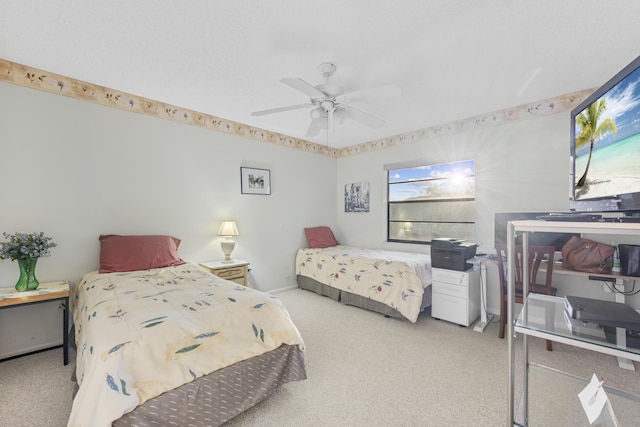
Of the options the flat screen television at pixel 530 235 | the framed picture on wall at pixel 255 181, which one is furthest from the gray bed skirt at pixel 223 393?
the framed picture on wall at pixel 255 181

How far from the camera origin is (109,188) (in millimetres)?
2795

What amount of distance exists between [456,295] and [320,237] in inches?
91.6

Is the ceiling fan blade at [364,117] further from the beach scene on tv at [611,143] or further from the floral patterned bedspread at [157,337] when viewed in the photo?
the floral patterned bedspread at [157,337]

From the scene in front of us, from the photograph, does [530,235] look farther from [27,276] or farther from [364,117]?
[27,276]

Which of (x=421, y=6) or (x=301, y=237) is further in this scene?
(x=301, y=237)

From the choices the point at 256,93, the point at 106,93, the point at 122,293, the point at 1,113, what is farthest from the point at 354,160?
the point at 1,113

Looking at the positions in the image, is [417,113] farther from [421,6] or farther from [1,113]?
[1,113]

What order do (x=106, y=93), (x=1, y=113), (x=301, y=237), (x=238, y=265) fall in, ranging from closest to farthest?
(x=1, y=113) < (x=106, y=93) < (x=238, y=265) < (x=301, y=237)

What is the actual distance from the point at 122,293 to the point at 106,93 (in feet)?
7.11

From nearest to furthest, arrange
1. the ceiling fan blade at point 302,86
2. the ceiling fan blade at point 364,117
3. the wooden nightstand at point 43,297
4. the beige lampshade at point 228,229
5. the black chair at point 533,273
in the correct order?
1. the ceiling fan blade at point 302,86
2. the wooden nightstand at point 43,297
3. the black chair at point 533,273
4. the ceiling fan blade at point 364,117
5. the beige lampshade at point 228,229

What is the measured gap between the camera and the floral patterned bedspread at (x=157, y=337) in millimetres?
1208

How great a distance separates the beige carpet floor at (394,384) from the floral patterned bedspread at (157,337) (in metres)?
0.44

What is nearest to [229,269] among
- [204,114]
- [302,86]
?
[204,114]

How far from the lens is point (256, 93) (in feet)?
9.20
